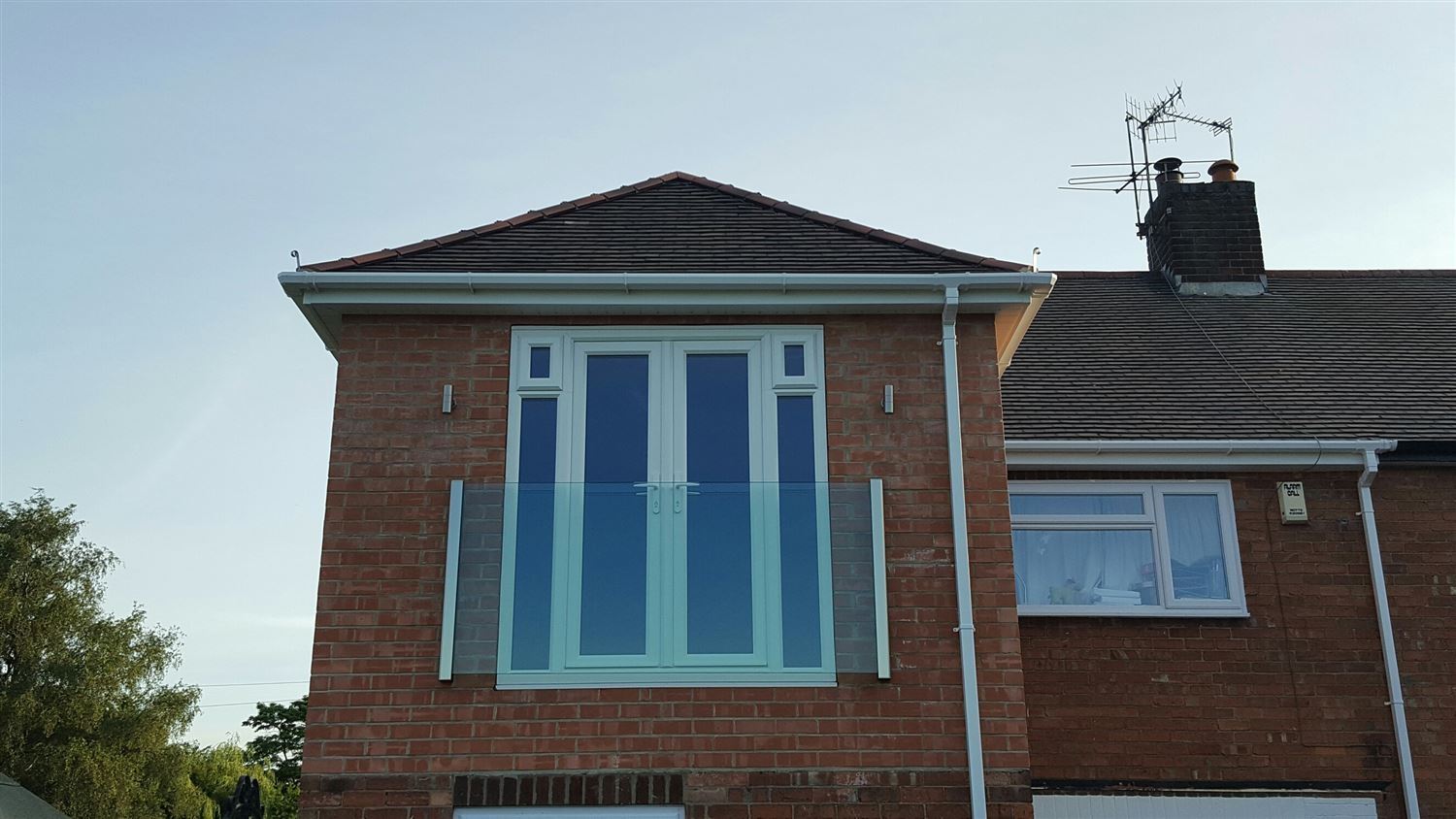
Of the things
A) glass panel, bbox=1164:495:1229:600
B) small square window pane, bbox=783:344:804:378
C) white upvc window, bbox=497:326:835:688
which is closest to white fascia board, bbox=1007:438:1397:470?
glass panel, bbox=1164:495:1229:600

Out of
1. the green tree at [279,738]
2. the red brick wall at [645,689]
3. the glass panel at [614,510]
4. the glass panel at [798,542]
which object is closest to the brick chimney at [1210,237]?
the red brick wall at [645,689]

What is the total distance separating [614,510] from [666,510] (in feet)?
1.03

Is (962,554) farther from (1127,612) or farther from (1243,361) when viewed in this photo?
(1243,361)

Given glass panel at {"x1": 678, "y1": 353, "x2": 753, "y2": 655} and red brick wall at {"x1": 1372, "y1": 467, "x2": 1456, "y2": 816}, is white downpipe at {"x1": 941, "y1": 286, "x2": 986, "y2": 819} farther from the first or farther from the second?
red brick wall at {"x1": 1372, "y1": 467, "x2": 1456, "y2": 816}

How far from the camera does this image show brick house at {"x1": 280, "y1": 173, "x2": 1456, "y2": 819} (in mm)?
7754

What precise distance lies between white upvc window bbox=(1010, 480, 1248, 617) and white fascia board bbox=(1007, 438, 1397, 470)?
173 millimetres

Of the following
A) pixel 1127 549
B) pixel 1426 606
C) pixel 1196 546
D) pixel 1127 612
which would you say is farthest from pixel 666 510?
pixel 1426 606

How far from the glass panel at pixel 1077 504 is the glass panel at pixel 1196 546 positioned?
0.28m

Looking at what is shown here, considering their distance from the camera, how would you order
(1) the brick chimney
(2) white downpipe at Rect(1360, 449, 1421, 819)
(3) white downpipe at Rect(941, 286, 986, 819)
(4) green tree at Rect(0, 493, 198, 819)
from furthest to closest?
1. (4) green tree at Rect(0, 493, 198, 819)
2. (1) the brick chimney
3. (2) white downpipe at Rect(1360, 449, 1421, 819)
4. (3) white downpipe at Rect(941, 286, 986, 819)

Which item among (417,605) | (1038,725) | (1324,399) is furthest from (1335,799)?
(417,605)

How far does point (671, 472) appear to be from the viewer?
27.1 feet

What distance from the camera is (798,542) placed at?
810 cm

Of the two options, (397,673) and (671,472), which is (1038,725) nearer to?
(671,472)

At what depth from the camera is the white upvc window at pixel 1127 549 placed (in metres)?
10.5
